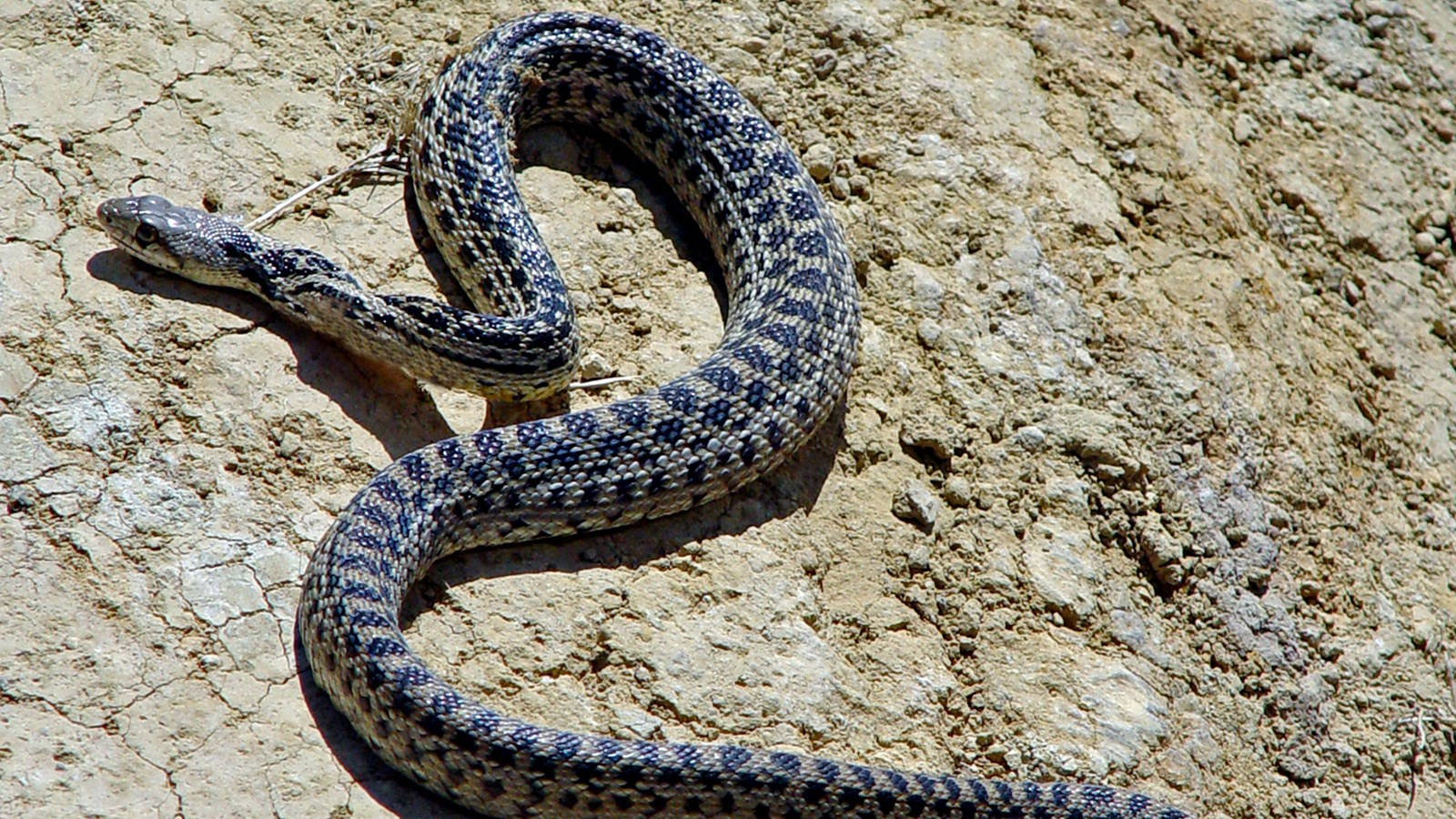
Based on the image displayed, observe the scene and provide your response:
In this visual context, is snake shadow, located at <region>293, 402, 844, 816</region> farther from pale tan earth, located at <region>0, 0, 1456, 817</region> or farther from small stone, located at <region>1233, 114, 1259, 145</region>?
small stone, located at <region>1233, 114, 1259, 145</region>

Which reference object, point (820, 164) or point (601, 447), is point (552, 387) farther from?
point (820, 164)

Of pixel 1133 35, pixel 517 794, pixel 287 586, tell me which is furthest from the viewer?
pixel 1133 35

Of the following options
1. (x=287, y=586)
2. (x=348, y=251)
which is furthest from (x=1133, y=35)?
(x=287, y=586)

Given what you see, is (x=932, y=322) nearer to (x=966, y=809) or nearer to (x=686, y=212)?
(x=686, y=212)

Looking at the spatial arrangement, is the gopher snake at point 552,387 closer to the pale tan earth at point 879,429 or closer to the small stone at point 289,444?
the pale tan earth at point 879,429

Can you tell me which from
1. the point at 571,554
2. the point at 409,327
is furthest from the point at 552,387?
the point at 571,554

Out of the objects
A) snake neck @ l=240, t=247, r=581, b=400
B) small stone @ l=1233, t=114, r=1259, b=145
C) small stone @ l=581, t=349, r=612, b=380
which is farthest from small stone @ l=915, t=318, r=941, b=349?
small stone @ l=1233, t=114, r=1259, b=145

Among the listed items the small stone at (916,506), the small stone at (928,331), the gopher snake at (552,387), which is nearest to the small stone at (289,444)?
the gopher snake at (552,387)
